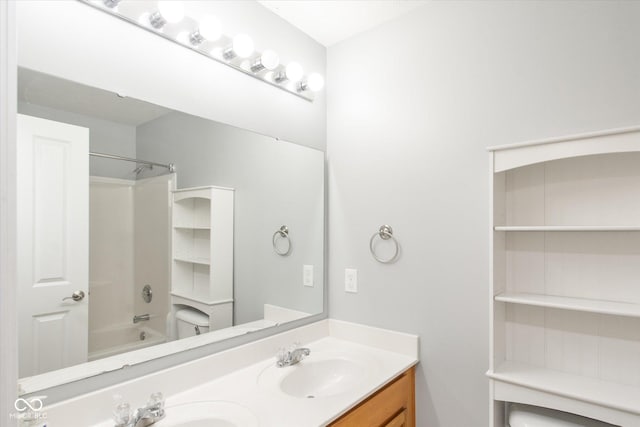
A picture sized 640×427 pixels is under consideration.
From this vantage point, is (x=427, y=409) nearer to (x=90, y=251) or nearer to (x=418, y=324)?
(x=418, y=324)

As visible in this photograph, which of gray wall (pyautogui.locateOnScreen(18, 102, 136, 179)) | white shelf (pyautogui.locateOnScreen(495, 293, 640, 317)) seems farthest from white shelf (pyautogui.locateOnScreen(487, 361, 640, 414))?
gray wall (pyautogui.locateOnScreen(18, 102, 136, 179))

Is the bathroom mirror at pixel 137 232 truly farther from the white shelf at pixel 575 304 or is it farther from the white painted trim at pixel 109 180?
the white shelf at pixel 575 304

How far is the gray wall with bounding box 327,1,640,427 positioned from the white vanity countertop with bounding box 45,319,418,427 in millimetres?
118

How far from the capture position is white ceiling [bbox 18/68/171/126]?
39.4 inches

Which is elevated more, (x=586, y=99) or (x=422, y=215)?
(x=586, y=99)

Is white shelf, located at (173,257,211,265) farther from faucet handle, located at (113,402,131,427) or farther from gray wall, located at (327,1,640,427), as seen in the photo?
gray wall, located at (327,1,640,427)

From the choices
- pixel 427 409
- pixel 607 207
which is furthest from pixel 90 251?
pixel 607 207

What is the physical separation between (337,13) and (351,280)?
133 centimetres

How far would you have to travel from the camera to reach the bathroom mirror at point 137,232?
101 cm

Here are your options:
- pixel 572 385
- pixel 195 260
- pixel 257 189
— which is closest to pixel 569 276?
pixel 572 385

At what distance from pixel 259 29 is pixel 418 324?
60.7 inches

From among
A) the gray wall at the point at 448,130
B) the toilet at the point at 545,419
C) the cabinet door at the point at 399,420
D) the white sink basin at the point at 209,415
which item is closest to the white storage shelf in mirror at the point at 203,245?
the white sink basin at the point at 209,415

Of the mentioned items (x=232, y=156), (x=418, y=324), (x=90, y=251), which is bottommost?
(x=418, y=324)

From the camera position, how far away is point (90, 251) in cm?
110
